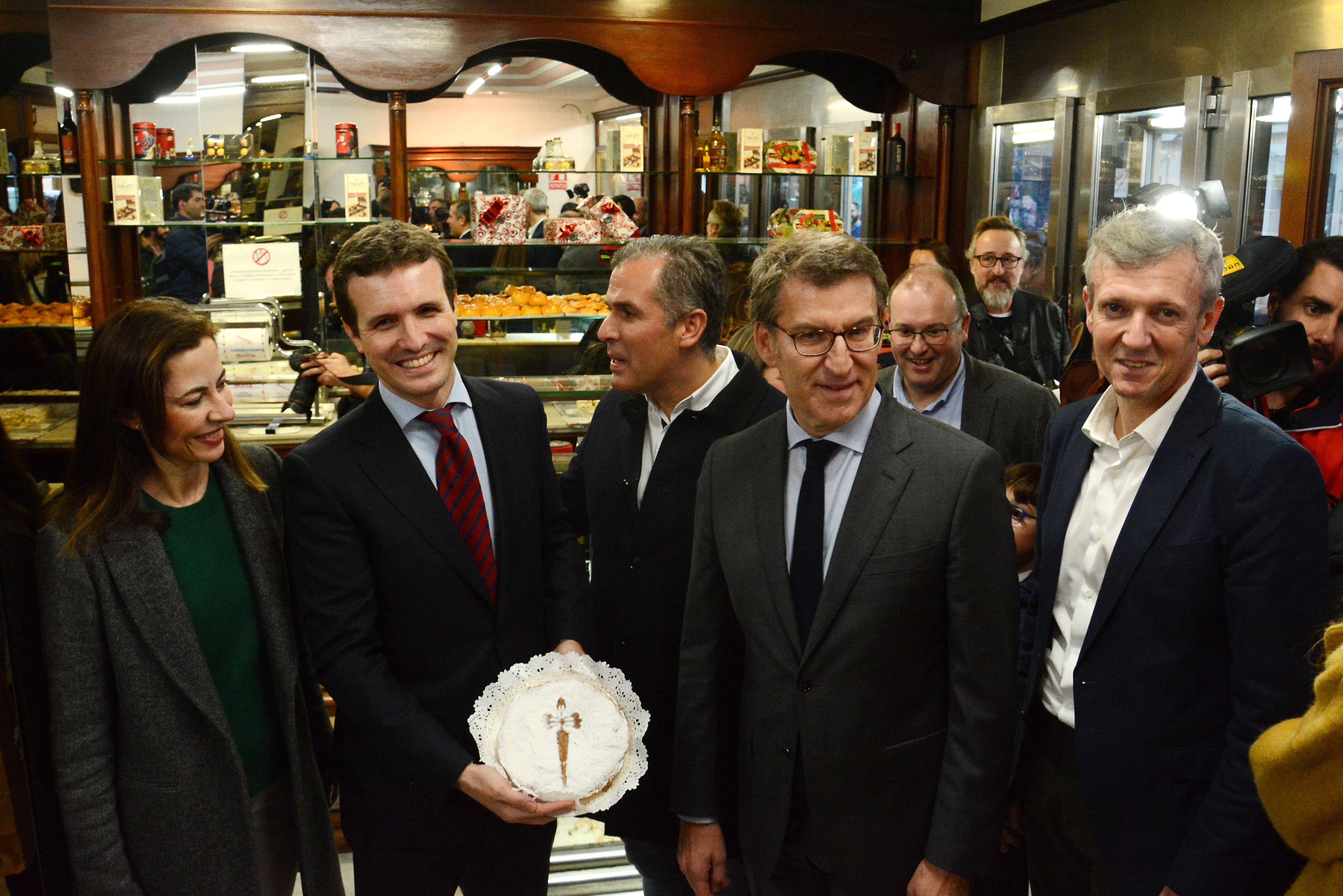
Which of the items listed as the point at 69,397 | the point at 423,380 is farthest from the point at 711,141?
the point at 423,380

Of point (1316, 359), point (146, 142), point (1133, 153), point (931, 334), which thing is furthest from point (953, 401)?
point (146, 142)

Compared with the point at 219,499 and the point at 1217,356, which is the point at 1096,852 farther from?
the point at 219,499

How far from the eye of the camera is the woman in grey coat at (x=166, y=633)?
Result: 1659 millimetres

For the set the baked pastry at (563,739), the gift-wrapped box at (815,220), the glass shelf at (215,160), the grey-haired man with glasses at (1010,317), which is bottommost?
the baked pastry at (563,739)

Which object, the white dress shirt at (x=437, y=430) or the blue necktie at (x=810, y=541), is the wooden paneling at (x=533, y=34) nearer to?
the white dress shirt at (x=437, y=430)

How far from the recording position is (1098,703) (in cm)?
161

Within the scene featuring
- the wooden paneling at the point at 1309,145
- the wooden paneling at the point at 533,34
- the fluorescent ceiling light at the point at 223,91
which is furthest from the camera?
the fluorescent ceiling light at the point at 223,91

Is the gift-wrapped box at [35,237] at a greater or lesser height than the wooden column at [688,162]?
lesser

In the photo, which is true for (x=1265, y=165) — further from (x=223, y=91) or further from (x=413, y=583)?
(x=223, y=91)

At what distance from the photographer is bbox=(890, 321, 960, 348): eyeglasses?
2.76m

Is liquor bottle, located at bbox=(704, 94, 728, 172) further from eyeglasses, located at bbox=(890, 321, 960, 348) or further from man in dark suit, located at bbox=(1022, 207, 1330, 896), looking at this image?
man in dark suit, located at bbox=(1022, 207, 1330, 896)

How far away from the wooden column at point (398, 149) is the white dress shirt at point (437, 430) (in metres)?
3.34

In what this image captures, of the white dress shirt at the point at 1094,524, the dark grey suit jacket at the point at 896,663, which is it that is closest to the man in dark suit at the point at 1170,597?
the white dress shirt at the point at 1094,524

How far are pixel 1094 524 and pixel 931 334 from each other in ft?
3.76
